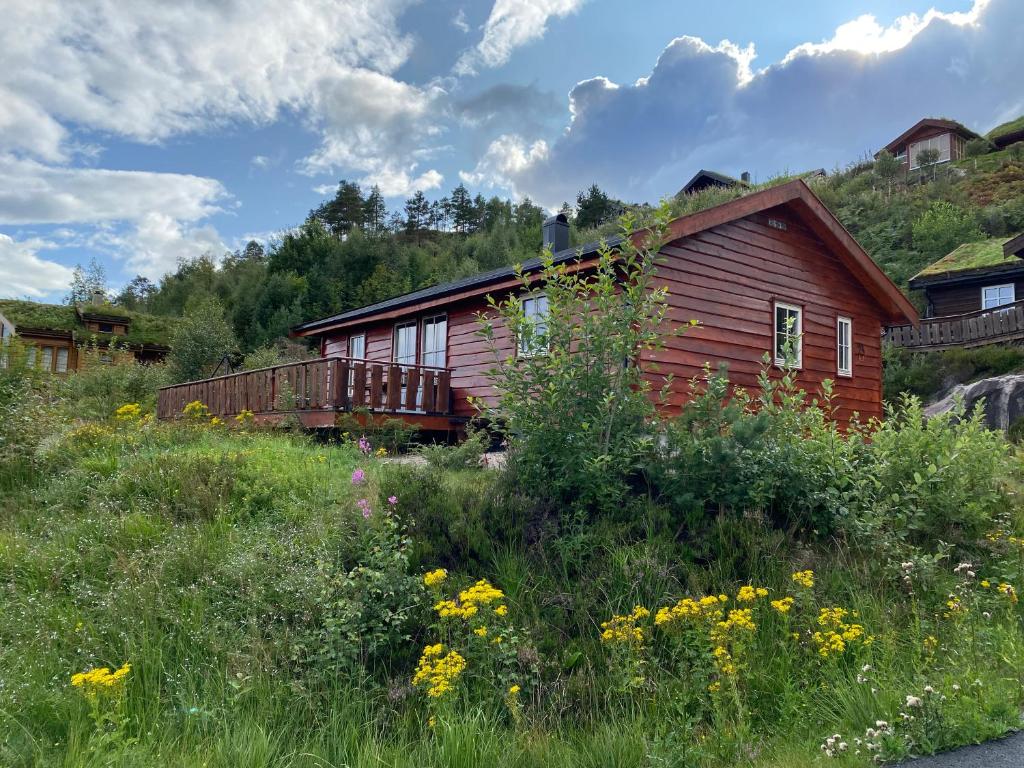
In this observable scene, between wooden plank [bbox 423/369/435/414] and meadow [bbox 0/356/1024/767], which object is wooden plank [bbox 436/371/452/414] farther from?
meadow [bbox 0/356/1024/767]

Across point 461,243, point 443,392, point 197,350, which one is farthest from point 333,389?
point 461,243

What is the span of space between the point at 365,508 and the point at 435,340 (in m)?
10.3

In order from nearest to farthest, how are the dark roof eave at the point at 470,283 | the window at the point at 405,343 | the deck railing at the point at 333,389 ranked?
1. the dark roof eave at the point at 470,283
2. the deck railing at the point at 333,389
3. the window at the point at 405,343

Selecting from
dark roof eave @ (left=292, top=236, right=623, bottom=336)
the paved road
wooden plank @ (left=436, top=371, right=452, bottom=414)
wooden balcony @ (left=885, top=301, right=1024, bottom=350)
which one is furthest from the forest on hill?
the paved road

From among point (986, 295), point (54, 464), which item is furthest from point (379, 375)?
point (986, 295)

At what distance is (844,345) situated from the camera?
14.9 m

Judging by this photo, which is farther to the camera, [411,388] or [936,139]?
[936,139]

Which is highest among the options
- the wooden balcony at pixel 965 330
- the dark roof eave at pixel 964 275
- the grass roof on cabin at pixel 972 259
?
the grass roof on cabin at pixel 972 259

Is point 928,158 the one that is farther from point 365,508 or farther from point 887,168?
point 365,508

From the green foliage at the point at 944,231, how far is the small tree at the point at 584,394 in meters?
31.8

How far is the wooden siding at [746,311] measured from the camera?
11.9m

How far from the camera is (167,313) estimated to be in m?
49.7

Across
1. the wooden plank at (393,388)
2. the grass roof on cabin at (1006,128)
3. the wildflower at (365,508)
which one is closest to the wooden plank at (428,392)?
the wooden plank at (393,388)

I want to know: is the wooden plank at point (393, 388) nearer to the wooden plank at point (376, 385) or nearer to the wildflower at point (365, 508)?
the wooden plank at point (376, 385)
